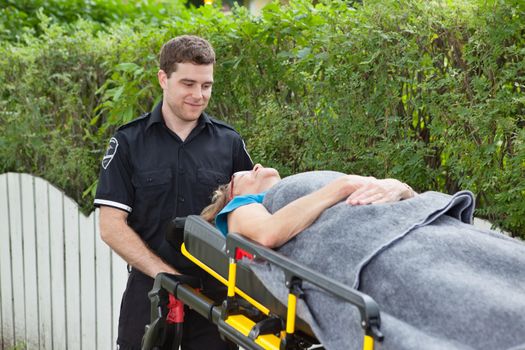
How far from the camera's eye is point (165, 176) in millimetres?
3662

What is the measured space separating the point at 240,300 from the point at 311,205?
440 millimetres

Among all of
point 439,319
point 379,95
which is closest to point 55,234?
point 379,95

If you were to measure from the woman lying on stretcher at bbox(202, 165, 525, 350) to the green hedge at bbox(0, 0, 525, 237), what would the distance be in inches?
19.9

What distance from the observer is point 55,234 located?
576 cm

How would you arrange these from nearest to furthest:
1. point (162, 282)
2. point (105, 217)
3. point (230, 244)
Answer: point (230, 244) < point (162, 282) < point (105, 217)

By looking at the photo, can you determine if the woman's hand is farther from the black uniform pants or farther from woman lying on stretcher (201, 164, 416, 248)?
the black uniform pants

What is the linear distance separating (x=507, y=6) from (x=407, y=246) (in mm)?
1171

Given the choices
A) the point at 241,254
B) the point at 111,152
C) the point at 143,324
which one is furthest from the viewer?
the point at 143,324

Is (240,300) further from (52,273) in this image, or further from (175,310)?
(52,273)

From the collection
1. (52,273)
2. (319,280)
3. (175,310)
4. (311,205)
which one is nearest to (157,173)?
(175,310)

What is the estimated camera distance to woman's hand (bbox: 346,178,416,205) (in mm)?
2656

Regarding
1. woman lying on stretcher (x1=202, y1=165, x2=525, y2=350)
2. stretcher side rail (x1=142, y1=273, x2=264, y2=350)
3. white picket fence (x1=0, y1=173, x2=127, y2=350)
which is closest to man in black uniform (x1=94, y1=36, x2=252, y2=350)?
stretcher side rail (x1=142, y1=273, x2=264, y2=350)

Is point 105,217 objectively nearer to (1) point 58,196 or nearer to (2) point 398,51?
(2) point 398,51

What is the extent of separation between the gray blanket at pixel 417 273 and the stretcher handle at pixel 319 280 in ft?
0.17
